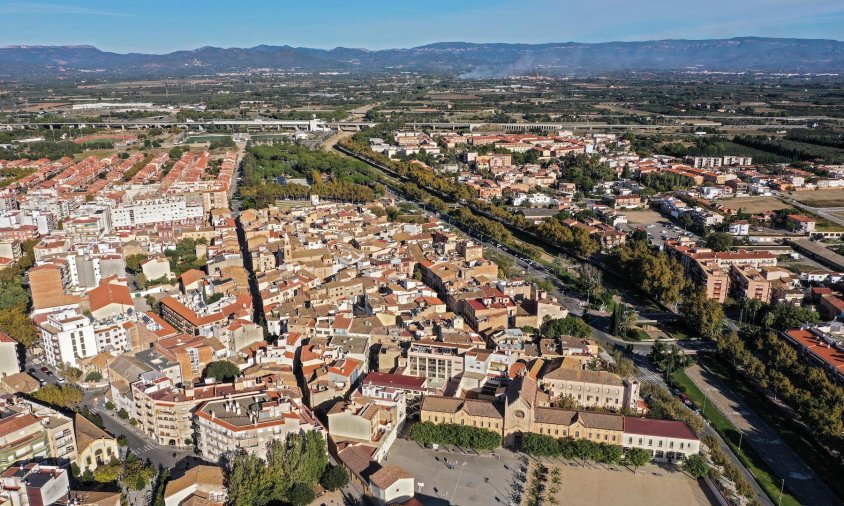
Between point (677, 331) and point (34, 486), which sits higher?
point (34, 486)

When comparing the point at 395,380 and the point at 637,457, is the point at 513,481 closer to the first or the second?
the point at 637,457

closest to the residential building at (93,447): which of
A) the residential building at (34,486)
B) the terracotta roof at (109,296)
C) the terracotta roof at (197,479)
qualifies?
the residential building at (34,486)

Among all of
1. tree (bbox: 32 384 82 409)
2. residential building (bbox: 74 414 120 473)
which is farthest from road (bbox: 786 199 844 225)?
tree (bbox: 32 384 82 409)

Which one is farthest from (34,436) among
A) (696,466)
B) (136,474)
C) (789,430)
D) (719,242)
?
(719,242)

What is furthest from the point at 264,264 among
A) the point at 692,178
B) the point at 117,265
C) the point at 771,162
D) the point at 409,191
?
the point at 771,162

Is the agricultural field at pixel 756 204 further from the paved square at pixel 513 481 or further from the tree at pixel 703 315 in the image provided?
the paved square at pixel 513 481
